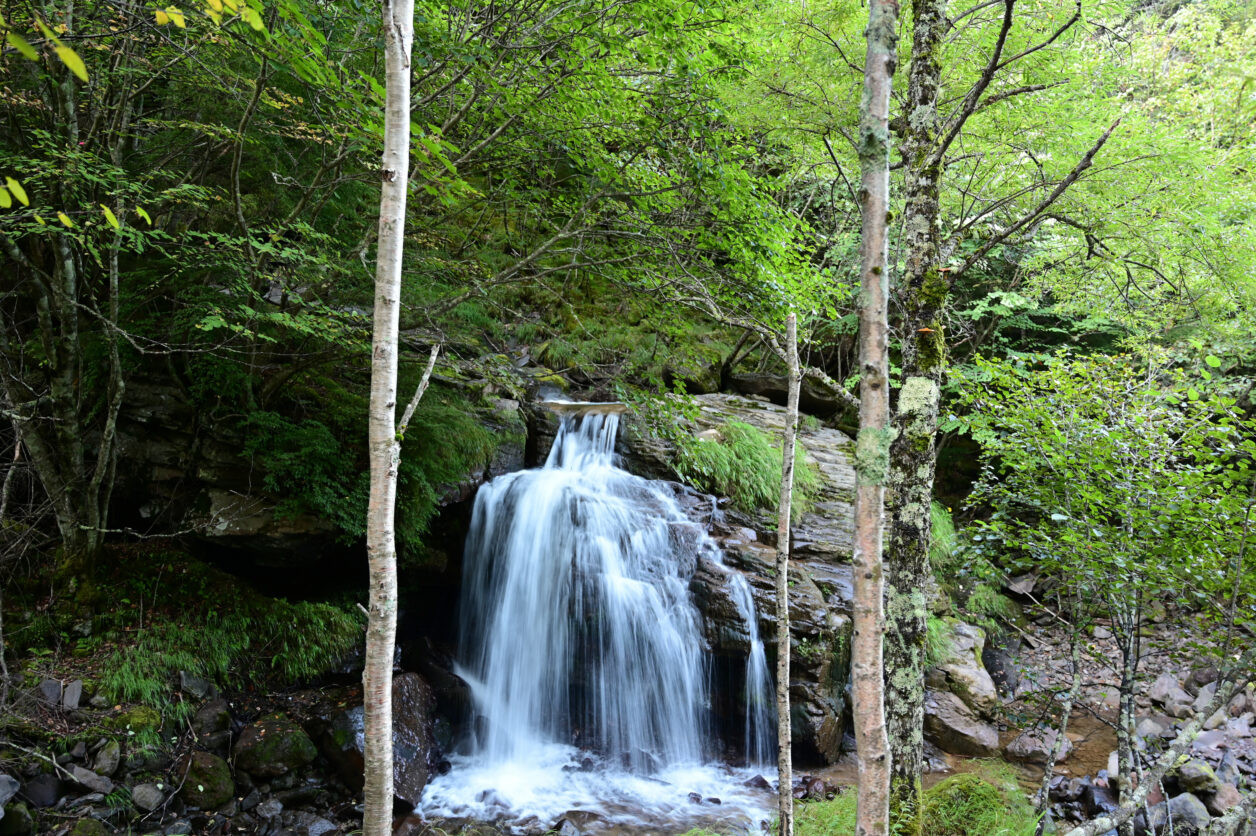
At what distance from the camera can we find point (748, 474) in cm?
880

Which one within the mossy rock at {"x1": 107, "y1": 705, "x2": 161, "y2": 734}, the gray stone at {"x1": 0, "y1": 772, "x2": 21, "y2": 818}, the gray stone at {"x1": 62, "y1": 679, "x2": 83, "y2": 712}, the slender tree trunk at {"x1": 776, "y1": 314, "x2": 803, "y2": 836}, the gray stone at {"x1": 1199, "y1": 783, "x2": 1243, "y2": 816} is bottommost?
the gray stone at {"x1": 1199, "y1": 783, "x2": 1243, "y2": 816}

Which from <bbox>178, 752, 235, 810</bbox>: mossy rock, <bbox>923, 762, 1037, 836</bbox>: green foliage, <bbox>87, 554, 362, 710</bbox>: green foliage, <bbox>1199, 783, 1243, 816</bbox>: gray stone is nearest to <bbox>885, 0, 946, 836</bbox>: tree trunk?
<bbox>923, 762, 1037, 836</bbox>: green foliage

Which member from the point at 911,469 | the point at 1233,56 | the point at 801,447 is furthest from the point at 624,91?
the point at 1233,56

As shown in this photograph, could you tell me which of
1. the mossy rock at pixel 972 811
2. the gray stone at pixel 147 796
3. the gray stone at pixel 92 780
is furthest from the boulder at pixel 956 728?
the gray stone at pixel 92 780

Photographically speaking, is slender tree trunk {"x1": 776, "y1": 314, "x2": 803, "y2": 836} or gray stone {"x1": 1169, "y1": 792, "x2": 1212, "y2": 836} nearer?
slender tree trunk {"x1": 776, "y1": 314, "x2": 803, "y2": 836}

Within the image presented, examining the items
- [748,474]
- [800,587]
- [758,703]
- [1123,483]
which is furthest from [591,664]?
[1123,483]

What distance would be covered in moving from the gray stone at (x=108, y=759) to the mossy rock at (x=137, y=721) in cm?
14

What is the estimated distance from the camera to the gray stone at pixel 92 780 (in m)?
4.66

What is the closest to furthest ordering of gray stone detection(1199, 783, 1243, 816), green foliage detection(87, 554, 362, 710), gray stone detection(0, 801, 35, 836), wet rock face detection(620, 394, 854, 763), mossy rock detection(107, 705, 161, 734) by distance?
gray stone detection(0, 801, 35, 836), mossy rock detection(107, 705, 161, 734), green foliage detection(87, 554, 362, 710), gray stone detection(1199, 783, 1243, 816), wet rock face detection(620, 394, 854, 763)

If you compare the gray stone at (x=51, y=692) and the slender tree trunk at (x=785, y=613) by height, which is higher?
the slender tree trunk at (x=785, y=613)

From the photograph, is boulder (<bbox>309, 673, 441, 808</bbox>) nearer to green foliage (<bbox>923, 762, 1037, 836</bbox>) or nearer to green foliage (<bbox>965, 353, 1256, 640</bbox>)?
green foliage (<bbox>923, 762, 1037, 836</bbox>)

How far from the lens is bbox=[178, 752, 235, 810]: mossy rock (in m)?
5.00

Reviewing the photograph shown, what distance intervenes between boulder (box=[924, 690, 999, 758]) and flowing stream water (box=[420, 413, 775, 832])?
78.8 inches

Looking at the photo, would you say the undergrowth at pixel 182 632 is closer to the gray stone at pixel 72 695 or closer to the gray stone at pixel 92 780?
the gray stone at pixel 72 695
